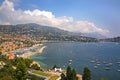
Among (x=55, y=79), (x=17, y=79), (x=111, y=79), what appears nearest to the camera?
(x=17, y=79)

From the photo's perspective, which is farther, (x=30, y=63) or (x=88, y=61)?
(x=88, y=61)

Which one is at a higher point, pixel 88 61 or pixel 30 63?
pixel 30 63

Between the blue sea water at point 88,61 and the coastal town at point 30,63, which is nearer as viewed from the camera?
the coastal town at point 30,63

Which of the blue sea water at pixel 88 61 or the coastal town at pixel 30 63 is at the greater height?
the coastal town at pixel 30 63

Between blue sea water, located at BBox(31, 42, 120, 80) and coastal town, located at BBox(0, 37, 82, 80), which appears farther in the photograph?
blue sea water, located at BBox(31, 42, 120, 80)

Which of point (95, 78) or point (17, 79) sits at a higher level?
point (17, 79)

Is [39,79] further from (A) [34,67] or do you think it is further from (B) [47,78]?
(A) [34,67]

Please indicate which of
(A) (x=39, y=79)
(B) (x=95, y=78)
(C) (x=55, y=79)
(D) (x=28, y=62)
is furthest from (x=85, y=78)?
(D) (x=28, y=62)

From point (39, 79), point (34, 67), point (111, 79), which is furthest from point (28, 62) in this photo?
point (111, 79)

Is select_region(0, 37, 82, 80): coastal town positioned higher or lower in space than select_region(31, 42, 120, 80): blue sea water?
higher

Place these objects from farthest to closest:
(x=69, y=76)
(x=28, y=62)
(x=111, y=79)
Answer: (x=28, y=62) → (x=111, y=79) → (x=69, y=76)

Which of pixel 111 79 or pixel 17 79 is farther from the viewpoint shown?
pixel 111 79
